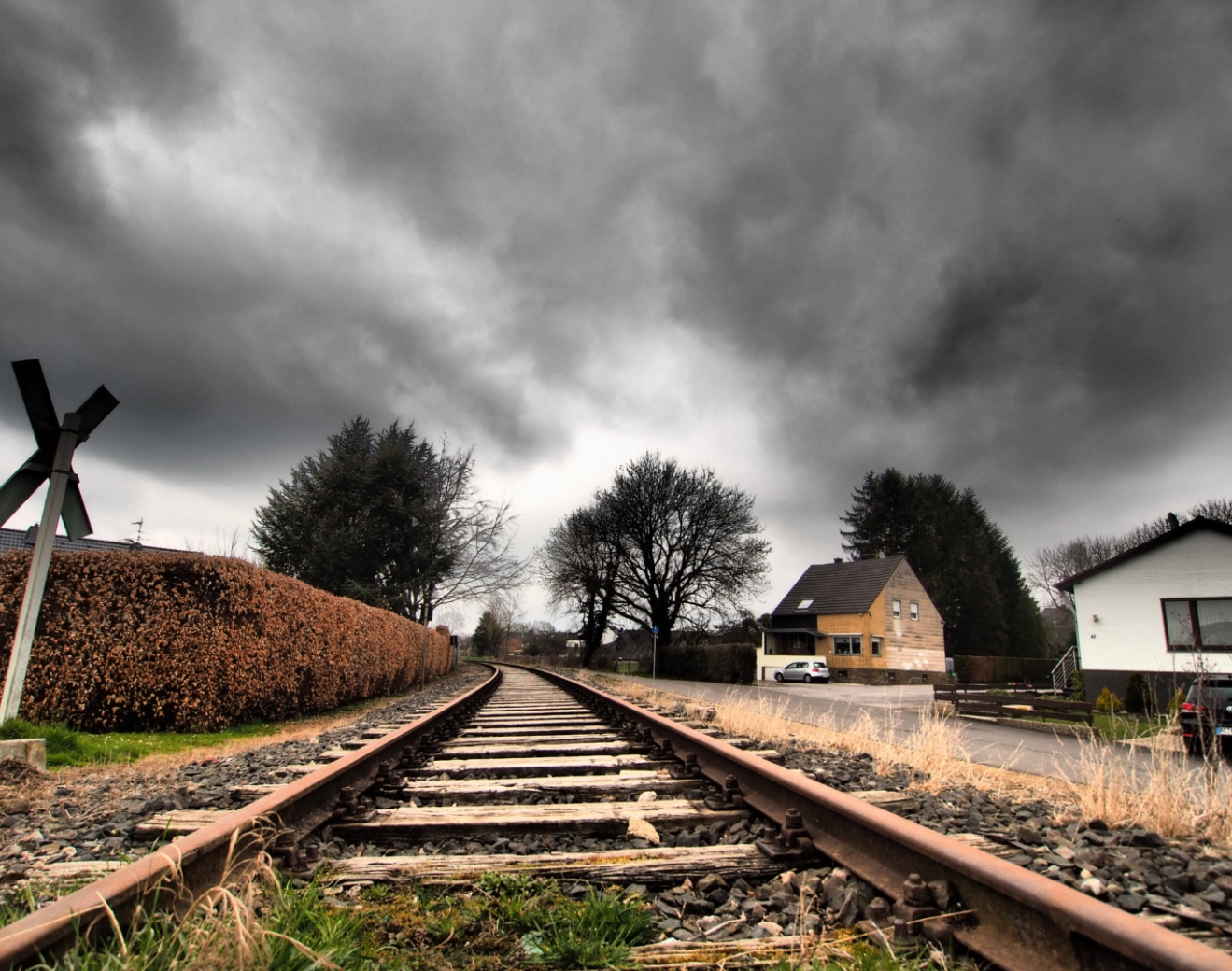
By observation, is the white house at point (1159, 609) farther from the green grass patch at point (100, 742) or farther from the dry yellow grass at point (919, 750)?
the green grass patch at point (100, 742)

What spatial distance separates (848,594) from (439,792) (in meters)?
44.0

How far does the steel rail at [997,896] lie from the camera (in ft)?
4.17

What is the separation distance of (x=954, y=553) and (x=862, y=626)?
82.8ft

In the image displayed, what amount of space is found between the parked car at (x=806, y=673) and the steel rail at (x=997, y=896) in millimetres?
36639

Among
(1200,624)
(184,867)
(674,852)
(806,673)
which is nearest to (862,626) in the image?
(806,673)

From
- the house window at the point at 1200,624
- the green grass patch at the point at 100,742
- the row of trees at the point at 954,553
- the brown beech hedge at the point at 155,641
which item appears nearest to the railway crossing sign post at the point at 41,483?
the green grass patch at the point at 100,742

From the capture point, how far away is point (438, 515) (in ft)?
88.1

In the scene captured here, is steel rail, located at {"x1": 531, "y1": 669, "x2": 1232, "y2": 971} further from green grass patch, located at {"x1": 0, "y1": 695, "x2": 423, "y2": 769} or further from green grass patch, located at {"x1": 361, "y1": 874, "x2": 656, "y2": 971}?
green grass patch, located at {"x1": 0, "y1": 695, "x2": 423, "y2": 769}

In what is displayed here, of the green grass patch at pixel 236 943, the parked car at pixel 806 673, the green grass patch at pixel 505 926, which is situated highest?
the green grass patch at pixel 236 943

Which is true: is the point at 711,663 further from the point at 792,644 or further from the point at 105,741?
the point at 105,741

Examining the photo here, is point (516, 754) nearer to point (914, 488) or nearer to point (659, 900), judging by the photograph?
point (659, 900)

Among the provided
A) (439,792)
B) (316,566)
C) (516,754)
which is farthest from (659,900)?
(316,566)

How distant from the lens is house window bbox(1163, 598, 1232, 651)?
18.8 m

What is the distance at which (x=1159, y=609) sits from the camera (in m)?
19.8
